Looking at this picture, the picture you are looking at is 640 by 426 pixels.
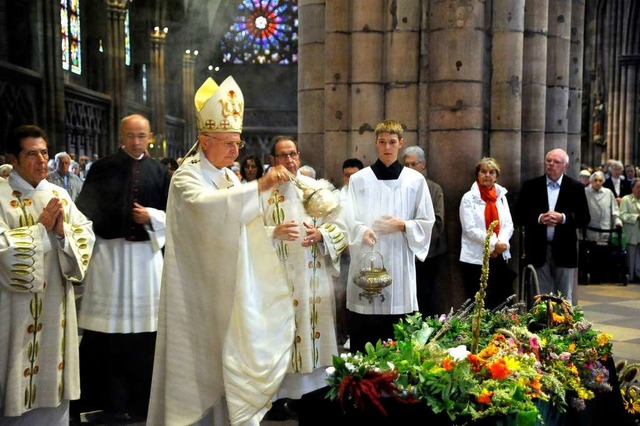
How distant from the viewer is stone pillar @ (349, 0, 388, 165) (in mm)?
7402

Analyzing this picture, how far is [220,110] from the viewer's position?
4379mm

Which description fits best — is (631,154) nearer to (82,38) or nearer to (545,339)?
(82,38)

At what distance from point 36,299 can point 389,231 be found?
7.48 feet

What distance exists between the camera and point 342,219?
5262mm

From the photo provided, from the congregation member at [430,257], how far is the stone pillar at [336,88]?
2.34ft

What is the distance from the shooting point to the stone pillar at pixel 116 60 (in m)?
26.9

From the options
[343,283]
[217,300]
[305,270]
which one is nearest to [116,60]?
[343,283]

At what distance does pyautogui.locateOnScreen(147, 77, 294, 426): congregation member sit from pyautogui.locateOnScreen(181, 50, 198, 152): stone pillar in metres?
31.6

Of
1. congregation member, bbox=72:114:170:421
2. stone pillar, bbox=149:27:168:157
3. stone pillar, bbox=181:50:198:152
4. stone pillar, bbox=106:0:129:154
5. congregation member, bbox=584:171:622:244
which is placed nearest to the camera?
congregation member, bbox=72:114:170:421

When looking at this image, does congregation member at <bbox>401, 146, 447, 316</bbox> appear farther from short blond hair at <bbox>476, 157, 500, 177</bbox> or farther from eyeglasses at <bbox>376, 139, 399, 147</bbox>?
eyeglasses at <bbox>376, 139, 399, 147</bbox>

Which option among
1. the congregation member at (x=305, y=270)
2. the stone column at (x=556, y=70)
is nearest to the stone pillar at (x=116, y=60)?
the stone column at (x=556, y=70)

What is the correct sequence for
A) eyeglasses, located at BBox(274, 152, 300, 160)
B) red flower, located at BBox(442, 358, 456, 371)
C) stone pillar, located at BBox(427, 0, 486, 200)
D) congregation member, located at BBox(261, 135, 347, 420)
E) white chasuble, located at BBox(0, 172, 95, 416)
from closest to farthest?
1. red flower, located at BBox(442, 358, 456, 371)
2. white chasuble, located at BBox(0, 172, 95, 416)
3. congregation member, located at BBox(261, 135, 347, 420)
4. eyeglasses, located at BBox(274, 152, 300, 160)
5. stone pillar, located at BBox(427, 0, 486, 200)

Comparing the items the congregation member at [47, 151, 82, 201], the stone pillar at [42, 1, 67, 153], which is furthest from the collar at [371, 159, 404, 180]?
the stone pillar at [42, 1, 67, 153]

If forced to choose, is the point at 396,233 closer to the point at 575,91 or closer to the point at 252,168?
the point at 252,168
